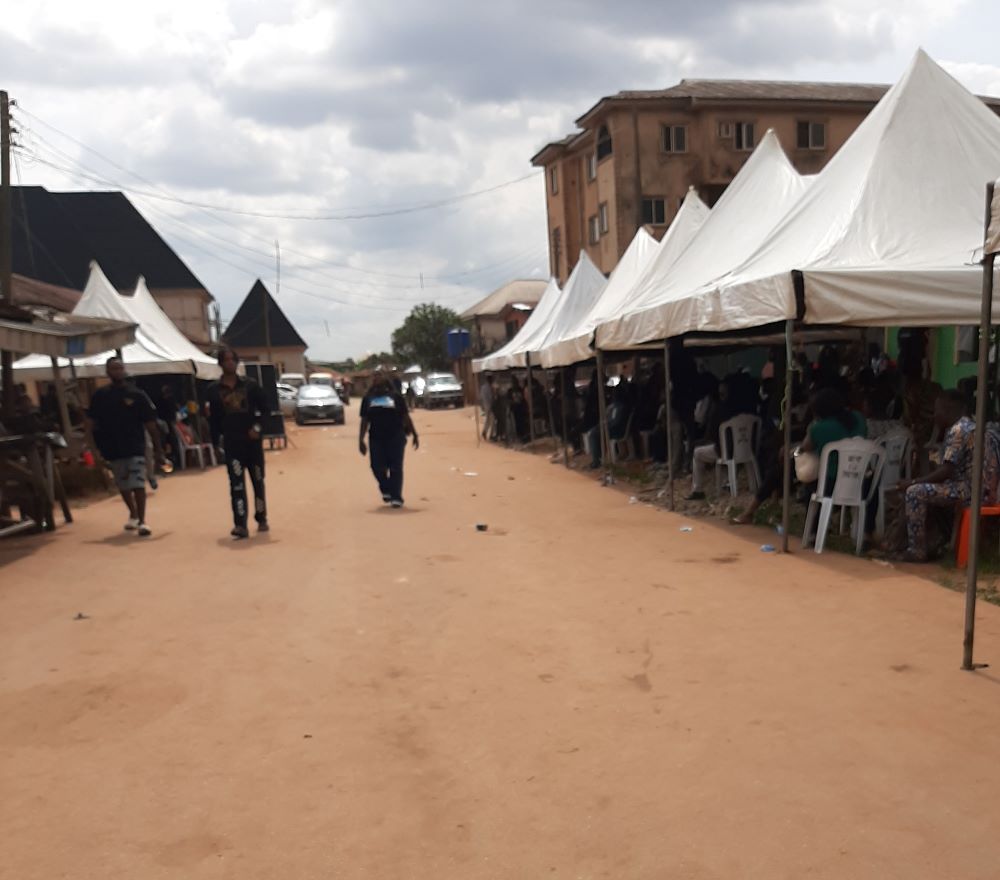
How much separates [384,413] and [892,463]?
5.91 metres

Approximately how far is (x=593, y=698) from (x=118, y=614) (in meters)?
3.77

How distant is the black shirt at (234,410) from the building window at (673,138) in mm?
29068

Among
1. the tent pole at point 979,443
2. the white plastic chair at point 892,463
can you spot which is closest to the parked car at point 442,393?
the white plastic chair at point 892,463

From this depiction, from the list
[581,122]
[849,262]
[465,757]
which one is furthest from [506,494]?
[581,122]

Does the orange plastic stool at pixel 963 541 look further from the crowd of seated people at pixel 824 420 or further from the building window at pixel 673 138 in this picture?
the building window at pixel 673 138

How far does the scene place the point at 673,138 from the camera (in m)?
35.1

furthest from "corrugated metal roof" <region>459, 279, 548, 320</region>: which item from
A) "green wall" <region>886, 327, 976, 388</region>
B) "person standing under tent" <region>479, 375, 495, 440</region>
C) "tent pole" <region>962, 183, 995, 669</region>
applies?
"tent pole" <region>962, 183, 995, 669</region>

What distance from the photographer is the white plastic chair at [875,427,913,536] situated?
793 centimetres

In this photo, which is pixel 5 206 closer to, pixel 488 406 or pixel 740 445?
pixel 488 406

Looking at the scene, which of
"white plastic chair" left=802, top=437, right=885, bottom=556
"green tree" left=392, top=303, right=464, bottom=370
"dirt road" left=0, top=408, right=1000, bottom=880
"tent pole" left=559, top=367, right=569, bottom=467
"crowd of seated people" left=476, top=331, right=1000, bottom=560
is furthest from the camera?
"green tree" left=392, top=303, right=464, bottom=370

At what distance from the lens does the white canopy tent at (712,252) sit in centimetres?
1017

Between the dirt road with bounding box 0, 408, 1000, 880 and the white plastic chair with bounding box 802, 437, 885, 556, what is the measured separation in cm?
45

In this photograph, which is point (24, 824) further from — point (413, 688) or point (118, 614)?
point (118, 614)

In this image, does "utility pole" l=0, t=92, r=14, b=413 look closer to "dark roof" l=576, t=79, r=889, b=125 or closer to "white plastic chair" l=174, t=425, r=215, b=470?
"white plastic chair" l=174, t=425, r=215, b=470
